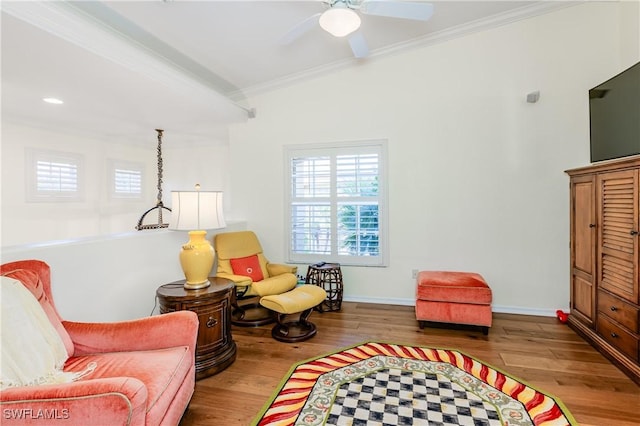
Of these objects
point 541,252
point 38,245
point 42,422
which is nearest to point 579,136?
point 541,252

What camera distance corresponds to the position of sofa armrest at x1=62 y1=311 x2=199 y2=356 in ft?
5.72

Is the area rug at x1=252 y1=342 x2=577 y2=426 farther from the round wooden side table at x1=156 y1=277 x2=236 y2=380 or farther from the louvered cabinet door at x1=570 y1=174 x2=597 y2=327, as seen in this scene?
the louvered cabinet door at x1=570 y1=174 x2=597 y2=327

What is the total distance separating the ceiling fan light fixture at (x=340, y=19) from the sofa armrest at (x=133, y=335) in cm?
229

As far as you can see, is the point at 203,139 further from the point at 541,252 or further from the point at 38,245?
the point at 541,252

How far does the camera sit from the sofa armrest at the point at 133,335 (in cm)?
174

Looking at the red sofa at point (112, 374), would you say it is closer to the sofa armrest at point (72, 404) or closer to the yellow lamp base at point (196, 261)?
the sofa armrest at point (72, 404)

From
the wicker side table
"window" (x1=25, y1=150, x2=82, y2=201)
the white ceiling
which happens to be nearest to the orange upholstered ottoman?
the wicker side table

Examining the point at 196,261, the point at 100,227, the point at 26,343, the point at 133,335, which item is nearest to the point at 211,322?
the point at 196,261

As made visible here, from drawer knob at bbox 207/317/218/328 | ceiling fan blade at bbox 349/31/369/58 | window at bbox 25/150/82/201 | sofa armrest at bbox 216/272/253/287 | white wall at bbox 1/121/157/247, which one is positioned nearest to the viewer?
drawer knob at bbox 207/317/218/328

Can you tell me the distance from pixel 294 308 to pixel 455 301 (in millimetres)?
1566

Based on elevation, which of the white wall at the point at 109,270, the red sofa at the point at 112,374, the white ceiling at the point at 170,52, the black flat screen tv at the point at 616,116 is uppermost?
the white ceiling at the point at 170,52

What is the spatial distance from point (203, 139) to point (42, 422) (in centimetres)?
483

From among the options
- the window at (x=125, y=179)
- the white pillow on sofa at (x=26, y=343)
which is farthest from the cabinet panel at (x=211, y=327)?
the window at (x=125, y=179)

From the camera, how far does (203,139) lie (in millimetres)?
5414
